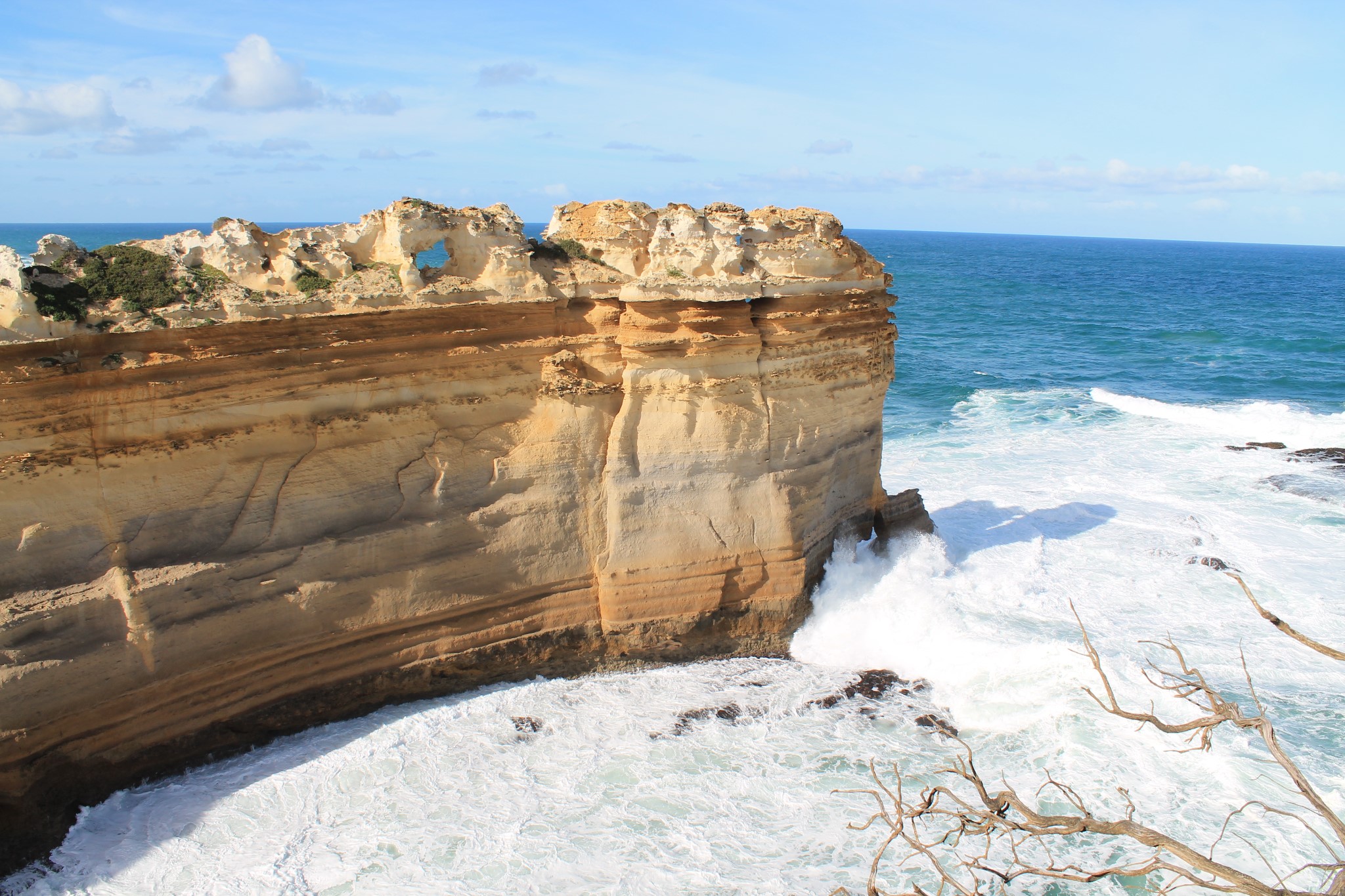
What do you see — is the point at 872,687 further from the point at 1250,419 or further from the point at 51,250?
the point at 1250,419

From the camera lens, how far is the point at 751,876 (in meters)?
7.18

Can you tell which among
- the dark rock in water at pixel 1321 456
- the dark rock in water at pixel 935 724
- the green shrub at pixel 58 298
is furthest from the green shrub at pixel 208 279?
the dark rock in water at pixel 1321 456

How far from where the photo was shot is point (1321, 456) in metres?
18.9

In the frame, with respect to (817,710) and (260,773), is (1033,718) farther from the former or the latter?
(260,773)

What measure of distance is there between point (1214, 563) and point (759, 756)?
8.48 m

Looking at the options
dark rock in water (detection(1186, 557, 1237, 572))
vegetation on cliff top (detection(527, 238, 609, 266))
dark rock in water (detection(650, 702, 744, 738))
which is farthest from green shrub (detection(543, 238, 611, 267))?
dark rock in water (detection(1186, 557, 1237, 572))

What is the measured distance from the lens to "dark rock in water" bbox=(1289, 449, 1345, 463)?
61.2ft

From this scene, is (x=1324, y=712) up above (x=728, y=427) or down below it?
below

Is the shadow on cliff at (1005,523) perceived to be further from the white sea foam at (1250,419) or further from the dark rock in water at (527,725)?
the white sea foam at (1250,419)

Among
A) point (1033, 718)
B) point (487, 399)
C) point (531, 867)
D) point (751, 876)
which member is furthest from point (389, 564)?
point (1033, 718)

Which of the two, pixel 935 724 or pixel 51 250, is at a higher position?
pixel 51 250

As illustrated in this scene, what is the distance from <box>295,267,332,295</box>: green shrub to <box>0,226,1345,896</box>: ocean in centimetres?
426

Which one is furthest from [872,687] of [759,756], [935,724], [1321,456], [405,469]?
[1321,456]

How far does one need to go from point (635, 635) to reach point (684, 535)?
4.03ft
